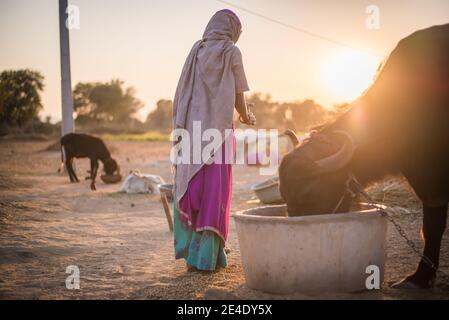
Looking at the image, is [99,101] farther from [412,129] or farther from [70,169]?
[412,129]

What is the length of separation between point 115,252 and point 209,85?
7.09ft

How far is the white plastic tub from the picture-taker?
352 centimetres

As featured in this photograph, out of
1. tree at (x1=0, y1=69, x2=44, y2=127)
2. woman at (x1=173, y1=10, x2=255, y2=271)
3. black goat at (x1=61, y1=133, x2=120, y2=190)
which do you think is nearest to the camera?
woman at (x1=173, y1=10, x2=255, y2=271)

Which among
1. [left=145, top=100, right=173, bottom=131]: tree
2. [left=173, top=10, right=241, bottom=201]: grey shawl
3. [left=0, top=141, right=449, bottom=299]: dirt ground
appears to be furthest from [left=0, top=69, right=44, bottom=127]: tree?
[left=145, top=100, right=173, bottom=131]: tree

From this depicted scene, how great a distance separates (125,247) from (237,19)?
2.78m

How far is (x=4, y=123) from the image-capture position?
32.7 m

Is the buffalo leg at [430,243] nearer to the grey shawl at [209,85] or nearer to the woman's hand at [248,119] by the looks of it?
the woman's hand at [248,119]

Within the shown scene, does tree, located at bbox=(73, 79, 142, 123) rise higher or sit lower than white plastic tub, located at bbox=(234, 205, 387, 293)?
higher

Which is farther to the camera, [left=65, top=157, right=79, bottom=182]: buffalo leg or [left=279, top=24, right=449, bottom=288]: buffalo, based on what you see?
[left=65, top=157, right=79, bottom=182]: buffalo leg

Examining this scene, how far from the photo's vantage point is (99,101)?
189 ft

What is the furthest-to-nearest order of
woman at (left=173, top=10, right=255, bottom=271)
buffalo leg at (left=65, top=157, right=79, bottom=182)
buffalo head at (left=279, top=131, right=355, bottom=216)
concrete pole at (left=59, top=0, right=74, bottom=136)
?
concrete pole at (left=59, top=0, right=74, bottom=136) < buffalo leg at (left=65, top=157, right=79, bottom=182) < woman at (left=173, top=10, right=255, bottom=271) < buffalo head at (left=279, top=131, right=355, bottom=216)

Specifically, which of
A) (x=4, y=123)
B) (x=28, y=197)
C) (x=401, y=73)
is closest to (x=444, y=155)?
(x=401, y=73)

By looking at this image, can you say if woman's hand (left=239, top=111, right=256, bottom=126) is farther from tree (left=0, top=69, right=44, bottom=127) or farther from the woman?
tree (left=0, top=69, right=44, bottom=127)

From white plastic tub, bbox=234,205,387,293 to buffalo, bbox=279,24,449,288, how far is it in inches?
8.4
